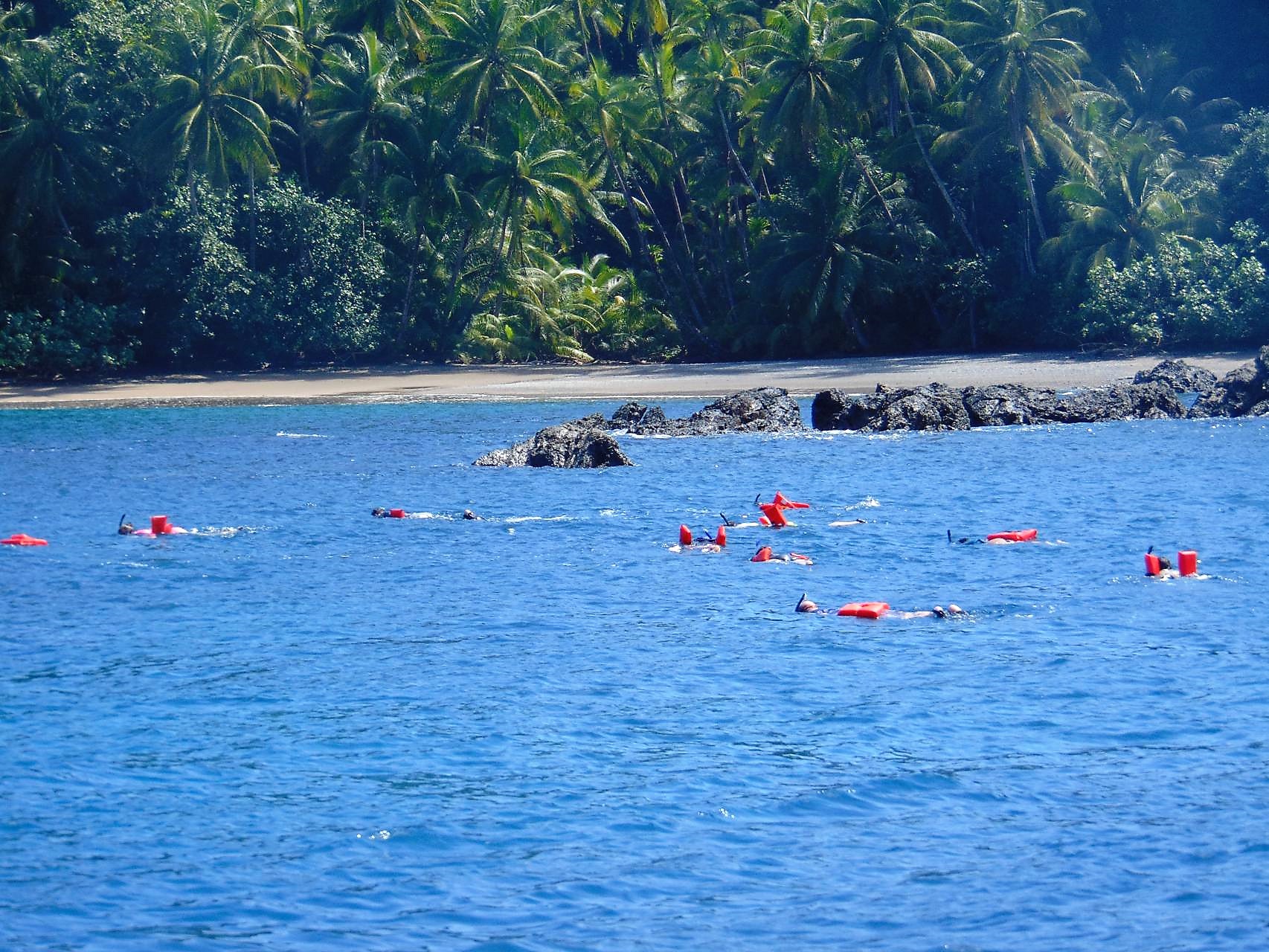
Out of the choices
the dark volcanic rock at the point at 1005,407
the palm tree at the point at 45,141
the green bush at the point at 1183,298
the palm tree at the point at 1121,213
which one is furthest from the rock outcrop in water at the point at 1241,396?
the palm tree at the point at 45,141

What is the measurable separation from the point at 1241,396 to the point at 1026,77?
45.9 feet

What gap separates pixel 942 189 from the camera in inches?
1766

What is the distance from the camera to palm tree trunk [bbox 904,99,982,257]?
44.4m

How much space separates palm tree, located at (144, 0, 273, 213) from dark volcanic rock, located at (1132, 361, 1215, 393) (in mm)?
25331

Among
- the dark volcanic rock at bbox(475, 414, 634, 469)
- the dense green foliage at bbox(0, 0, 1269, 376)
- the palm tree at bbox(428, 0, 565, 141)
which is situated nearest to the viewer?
the dark volcanic rock at bbox(475, 414, 634, 469)

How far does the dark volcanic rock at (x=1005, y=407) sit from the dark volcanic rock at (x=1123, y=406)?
280mm

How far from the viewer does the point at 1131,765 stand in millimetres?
8734

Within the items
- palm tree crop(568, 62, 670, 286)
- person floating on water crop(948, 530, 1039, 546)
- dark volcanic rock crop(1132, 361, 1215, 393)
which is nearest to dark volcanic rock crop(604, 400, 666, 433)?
dark volcanic rock crop(1132, 361, 1215, 393)

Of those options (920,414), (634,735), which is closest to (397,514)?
(634,735)

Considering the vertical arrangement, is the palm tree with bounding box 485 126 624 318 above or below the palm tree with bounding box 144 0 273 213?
below

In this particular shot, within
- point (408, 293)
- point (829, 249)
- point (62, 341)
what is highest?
point (829, 249)

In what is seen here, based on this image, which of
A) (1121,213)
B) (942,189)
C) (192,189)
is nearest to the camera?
(192,189)

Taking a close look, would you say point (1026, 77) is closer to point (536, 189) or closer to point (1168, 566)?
point (536, 189)

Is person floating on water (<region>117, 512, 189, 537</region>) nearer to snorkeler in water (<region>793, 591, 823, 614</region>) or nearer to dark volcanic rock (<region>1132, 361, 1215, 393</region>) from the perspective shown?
snorkeler in water (<region>793, 591, 823, 614</region>)
